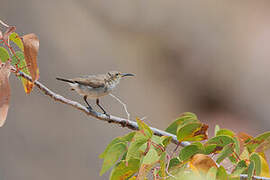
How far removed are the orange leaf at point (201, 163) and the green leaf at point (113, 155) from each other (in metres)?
0.21

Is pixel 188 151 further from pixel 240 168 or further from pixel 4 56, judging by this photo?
pixel 4 56

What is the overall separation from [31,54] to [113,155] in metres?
0.35

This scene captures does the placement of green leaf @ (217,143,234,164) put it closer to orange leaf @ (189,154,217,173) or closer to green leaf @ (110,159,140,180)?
orange leaf @ (189,154,217,173)

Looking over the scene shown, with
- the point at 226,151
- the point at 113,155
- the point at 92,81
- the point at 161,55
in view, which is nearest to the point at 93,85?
the point at 92,81

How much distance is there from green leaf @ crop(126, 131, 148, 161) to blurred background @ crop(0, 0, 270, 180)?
386cm

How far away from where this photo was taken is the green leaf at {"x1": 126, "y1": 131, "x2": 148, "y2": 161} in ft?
2.88

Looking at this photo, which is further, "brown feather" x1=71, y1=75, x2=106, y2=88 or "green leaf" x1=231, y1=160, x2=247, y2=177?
"brown feather" x1=71, y1=75, x2=106, y2=88

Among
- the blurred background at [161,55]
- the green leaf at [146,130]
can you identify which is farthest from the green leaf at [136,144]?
the blurred background at [161,55]

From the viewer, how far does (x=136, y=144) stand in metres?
0.89

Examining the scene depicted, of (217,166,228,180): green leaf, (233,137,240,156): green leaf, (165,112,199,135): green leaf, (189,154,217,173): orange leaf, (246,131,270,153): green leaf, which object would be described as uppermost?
(165,112,199,135): green leaf

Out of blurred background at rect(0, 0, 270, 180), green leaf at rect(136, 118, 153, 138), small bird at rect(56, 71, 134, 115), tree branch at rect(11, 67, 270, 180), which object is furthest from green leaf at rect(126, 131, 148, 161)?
blurred background at rect(0, 0, 270, 180)

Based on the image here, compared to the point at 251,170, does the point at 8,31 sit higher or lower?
higher

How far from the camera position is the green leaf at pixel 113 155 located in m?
0.95

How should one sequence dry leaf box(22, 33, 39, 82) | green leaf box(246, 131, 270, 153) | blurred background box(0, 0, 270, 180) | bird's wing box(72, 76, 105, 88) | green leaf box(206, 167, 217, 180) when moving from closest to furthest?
1. green leaf box(206, 167, 217, 180)
2. dry leaf box(22, 33, 39, 82)
3. green leaf box(246, 131, 270, 153)
4. bird's wing box(72, 76, 105, 88)
5. blurred background box(0, 0, 270, 180)
